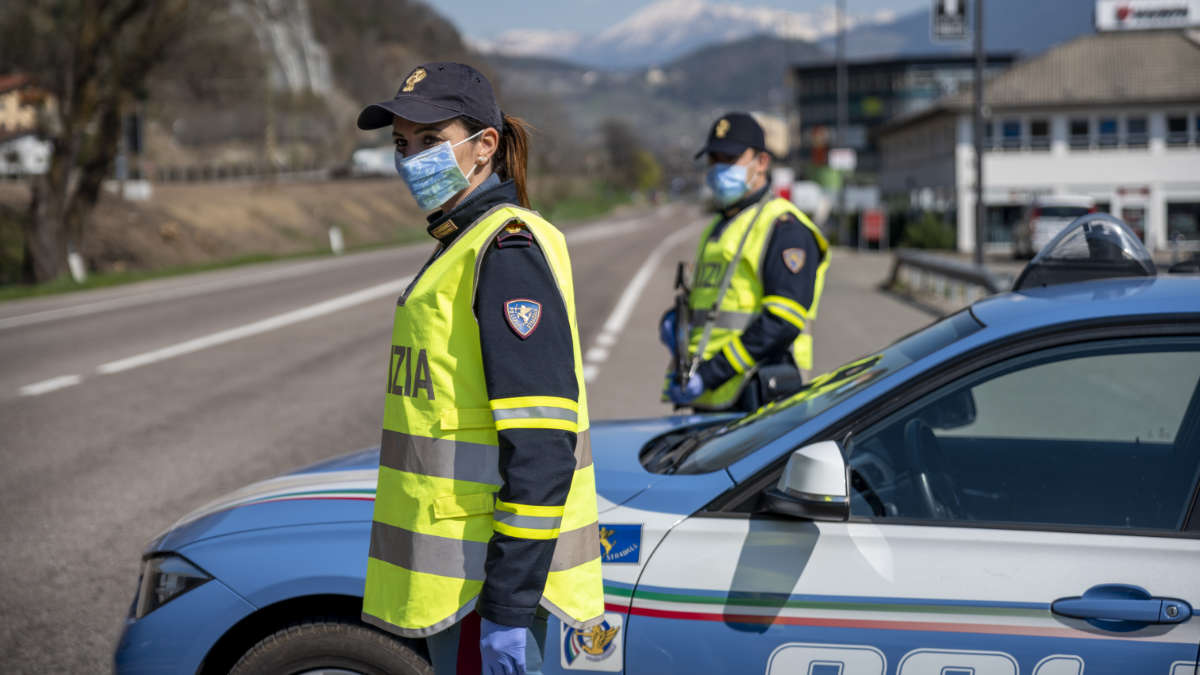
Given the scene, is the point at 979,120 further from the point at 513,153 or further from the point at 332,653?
the point at 332,653

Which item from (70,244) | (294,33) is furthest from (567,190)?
(70,244)

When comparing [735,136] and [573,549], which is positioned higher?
[735,136]

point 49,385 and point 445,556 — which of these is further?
point 49,385

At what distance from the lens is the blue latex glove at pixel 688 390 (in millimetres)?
4762

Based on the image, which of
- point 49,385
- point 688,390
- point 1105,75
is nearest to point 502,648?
point 688,390

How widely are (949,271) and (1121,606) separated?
1486 centimetres

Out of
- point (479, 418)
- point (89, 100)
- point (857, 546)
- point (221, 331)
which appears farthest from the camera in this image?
point (89, 100)

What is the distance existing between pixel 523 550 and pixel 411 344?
1.63ft

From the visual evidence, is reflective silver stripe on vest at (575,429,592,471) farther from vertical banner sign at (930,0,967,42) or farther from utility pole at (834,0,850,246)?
utility pole at (834,0,850,246)

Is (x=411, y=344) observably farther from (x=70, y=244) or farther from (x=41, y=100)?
(x=41, y=100)

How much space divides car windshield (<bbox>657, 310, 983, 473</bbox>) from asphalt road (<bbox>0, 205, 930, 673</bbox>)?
2.43 m

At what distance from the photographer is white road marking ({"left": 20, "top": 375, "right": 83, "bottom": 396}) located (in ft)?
37.1

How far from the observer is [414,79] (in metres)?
2.52

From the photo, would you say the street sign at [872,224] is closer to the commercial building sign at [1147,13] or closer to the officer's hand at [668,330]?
the commercial building sign at [1147,13]
